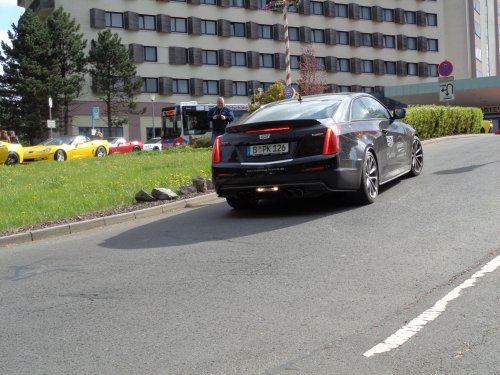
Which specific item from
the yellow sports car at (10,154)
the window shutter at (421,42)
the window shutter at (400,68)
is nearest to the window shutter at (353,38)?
the window shutter at (400,68)

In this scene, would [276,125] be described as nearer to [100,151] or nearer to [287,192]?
[287,192]

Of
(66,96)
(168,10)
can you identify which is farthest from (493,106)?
(66,96)

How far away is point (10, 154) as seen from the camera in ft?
82.7

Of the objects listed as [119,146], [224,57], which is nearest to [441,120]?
[119,146]

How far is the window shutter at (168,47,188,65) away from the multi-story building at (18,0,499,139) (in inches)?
3.8

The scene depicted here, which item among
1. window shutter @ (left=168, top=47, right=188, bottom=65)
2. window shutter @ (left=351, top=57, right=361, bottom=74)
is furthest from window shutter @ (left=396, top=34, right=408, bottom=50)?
window shutter @ (left=168, top=47, right=188, bottom=65)

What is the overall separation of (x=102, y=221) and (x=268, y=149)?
2939 mm

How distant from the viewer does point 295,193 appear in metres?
8.15

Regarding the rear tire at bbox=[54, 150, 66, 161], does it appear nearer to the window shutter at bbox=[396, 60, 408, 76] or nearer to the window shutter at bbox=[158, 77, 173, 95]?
the window shutter at bbox=[158, 77, 173, 95]

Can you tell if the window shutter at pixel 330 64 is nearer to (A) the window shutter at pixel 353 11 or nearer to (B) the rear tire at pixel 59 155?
(A) the window shutter at pixel 353 11

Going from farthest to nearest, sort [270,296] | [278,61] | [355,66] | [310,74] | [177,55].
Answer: [355,66] → [278,61] → [310,74] → [177,55] → [270,296]

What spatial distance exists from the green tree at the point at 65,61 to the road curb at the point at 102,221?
41730 mm

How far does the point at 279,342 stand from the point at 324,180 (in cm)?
429

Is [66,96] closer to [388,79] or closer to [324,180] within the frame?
[388,79]
